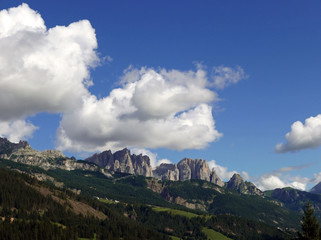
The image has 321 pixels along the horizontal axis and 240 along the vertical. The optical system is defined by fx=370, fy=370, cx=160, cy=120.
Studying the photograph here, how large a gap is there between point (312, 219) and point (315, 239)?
639cm

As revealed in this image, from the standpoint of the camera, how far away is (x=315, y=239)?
376ft

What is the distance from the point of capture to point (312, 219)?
11838cm
